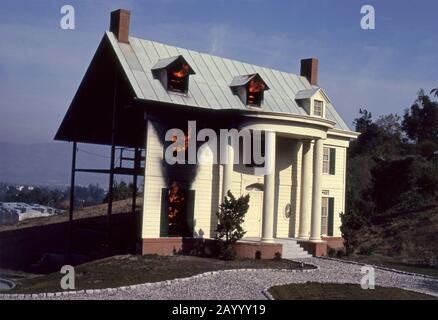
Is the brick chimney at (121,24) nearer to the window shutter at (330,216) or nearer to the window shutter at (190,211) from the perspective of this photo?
the window shutter at (190,211)

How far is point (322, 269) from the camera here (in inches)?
884

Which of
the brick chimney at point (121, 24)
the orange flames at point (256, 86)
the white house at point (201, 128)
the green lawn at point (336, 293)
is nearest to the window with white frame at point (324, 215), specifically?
the white house at point (201, 128)

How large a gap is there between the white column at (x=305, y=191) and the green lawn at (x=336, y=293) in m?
9.47

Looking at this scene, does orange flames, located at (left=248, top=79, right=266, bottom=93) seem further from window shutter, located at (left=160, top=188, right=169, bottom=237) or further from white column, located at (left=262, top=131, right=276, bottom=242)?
window shutter, located at (left=160, top=188, right=169, bottom=237)

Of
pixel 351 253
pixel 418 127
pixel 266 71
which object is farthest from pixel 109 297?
pixel 418 127

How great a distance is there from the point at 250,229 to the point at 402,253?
396 inches

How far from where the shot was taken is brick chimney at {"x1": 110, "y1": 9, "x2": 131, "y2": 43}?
26203 mm

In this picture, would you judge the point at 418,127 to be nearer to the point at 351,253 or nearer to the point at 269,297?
the point at 351,253

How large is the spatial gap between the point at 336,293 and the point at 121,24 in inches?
616

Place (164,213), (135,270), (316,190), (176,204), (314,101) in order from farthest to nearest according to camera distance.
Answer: (314,101)
(316,190)
(176,204)
(164,213)
(135,270)

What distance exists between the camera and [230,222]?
23.8 m

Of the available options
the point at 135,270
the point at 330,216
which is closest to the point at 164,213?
the point at 135,270

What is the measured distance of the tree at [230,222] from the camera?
938 inches

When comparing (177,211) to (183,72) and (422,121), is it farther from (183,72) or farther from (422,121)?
(422,121)
